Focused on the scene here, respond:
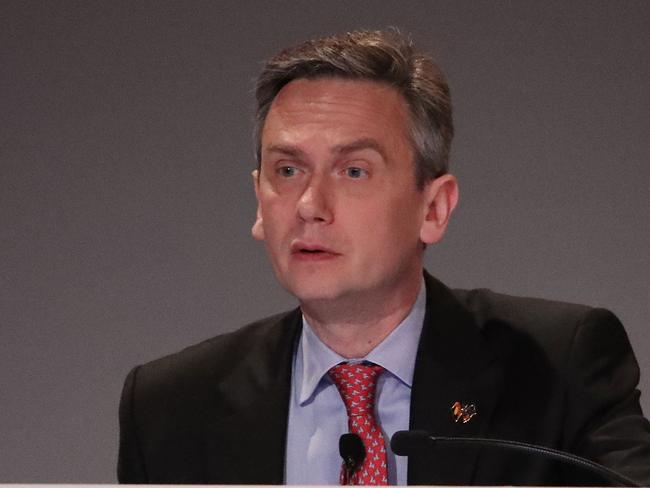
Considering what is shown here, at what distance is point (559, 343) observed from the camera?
258 cm

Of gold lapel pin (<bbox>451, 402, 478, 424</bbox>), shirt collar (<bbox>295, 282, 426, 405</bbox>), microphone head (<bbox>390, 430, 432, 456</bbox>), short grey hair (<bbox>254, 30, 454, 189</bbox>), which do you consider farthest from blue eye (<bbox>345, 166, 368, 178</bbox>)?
microphone head (<bbox>390, 430, 432, 456</bbox>)

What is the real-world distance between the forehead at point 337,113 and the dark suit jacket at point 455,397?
356mm

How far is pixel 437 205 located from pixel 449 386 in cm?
35

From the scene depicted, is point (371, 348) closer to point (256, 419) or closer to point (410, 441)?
point (256, 419)

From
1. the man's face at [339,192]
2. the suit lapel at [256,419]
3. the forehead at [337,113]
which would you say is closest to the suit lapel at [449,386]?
the man's face at [339,192]

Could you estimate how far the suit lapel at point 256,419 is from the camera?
2527 mm

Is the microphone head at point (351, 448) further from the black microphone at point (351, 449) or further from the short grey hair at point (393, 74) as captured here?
the short grey hair at point (393, 74)

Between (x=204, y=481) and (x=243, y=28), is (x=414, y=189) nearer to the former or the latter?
(x=204, y=481)

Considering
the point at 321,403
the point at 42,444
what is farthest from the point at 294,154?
the point at 42,444

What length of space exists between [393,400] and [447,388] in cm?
10

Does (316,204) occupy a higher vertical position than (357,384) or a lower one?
higher

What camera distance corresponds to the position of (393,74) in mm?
2568

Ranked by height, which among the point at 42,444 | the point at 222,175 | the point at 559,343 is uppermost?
the point at 222,175

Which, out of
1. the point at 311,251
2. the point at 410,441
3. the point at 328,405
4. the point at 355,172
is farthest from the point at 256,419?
the point at 410,441
